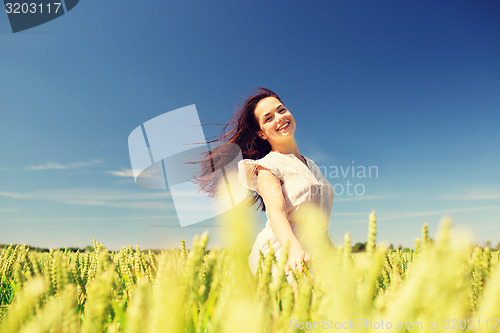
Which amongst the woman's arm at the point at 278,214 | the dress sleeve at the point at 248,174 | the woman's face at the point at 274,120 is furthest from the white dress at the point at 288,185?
the woman's face at the point at 274,120

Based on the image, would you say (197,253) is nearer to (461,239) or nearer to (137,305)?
(137,305)

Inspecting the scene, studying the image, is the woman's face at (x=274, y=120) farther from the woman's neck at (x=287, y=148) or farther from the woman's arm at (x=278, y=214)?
the woman's arm at (x=278, y=214)

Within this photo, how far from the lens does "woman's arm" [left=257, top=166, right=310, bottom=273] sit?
10.4 ft

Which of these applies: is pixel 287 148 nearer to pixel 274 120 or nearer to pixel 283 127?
pixel 283 127

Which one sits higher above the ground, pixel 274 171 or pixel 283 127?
pixel 283 127

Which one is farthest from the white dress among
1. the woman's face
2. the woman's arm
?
the woman's face

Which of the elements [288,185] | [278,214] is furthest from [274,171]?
[278,214]

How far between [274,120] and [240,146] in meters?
1.12

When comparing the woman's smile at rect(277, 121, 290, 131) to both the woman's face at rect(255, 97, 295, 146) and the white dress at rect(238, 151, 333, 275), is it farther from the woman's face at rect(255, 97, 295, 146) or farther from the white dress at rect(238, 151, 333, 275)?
the white dress at rect(238, 151, 333, 275)

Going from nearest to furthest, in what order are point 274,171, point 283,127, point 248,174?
point 274,171
point 248,174
point 283,127

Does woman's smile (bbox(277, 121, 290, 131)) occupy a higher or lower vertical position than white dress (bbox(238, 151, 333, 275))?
higher

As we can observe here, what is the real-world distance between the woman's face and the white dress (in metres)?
0.31

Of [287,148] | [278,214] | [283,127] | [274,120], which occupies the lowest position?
[278,214]

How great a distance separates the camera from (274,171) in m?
4.22
